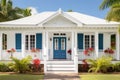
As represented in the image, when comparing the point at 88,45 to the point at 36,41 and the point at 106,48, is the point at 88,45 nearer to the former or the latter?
the point at 106,48

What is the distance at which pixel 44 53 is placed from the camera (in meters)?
22.8

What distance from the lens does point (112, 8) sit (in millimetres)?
20031

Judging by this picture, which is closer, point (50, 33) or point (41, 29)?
point (41, 29)

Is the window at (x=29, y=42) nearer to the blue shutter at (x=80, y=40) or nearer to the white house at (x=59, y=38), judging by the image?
the white house at (x=59, y=38)

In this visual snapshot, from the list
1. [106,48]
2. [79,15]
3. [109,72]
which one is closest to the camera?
[109,72]

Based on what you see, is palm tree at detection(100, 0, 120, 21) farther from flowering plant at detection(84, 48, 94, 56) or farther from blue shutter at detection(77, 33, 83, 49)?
blue shutter at detection(77, 33, 83, 49)

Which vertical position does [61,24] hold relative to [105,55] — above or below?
above

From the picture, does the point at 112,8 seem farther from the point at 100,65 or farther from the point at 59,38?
the point at 59,38

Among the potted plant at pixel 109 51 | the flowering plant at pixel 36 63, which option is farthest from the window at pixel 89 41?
the flowering plant at pixel 36 63

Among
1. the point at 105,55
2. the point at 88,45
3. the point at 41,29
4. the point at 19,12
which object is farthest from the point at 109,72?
the point at 19,12

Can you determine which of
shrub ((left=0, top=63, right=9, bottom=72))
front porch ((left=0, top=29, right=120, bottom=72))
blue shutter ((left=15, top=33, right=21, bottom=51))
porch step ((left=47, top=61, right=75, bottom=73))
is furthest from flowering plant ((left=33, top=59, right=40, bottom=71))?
blue shutter ((left=15, top=33, right=21, bottom=51))

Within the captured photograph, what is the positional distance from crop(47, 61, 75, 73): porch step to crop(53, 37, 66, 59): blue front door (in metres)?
3.22

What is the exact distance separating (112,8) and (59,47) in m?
7.63

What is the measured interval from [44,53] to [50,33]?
3.27 meters
